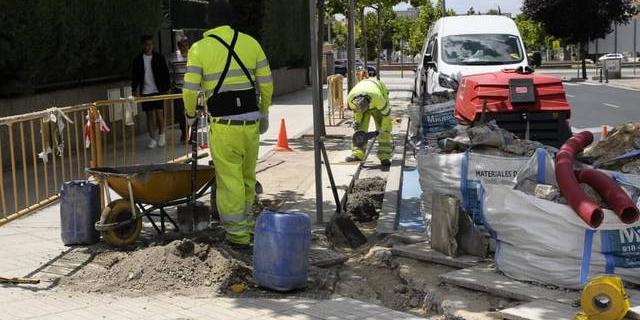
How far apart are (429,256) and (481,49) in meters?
10.5

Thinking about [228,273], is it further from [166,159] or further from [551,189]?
[166,159]

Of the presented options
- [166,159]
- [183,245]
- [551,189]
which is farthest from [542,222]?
[166,159]

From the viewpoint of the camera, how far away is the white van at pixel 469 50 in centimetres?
1531

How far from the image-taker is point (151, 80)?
1298 centimetres

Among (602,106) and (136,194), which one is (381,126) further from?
(602,106)

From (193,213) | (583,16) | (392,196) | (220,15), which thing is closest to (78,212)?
(193,213)

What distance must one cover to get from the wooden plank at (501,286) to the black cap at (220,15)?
2968 millimetres

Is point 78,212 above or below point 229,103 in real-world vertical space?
below

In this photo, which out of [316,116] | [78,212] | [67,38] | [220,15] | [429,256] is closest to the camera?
[429,256]

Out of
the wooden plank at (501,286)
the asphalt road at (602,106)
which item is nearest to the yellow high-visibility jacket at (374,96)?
the wooden plank at (501,286)

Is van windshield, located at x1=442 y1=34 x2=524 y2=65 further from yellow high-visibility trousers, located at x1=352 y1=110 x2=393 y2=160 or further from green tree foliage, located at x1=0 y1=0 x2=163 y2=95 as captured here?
green tree foliage, located at x1=0 y1=0 x2=163 y2=95

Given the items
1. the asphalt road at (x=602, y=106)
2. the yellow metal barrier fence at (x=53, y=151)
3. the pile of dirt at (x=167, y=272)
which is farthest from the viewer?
the asphalt road at (x=602, y=106)

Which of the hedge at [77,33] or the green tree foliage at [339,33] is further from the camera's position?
the green tree foliage at [339,33]

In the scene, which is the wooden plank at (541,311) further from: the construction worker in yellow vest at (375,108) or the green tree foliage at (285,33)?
the green tree foliage at (285,33)
